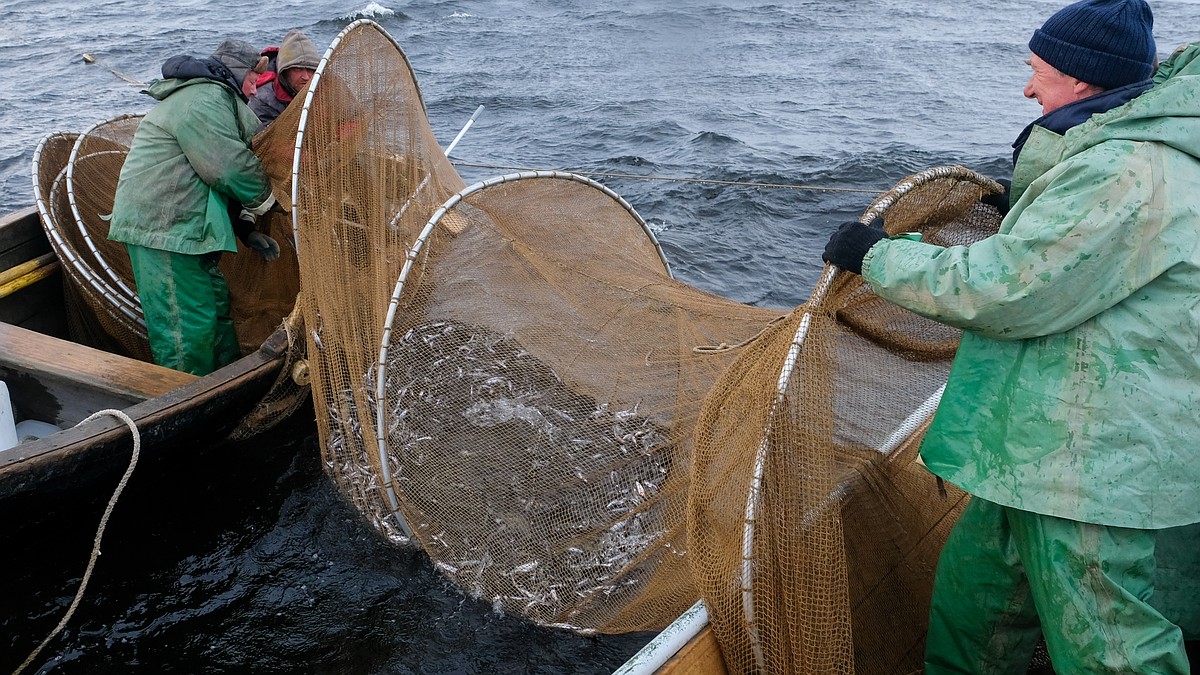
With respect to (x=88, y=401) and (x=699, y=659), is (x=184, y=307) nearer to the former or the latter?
(x=88, y=401)

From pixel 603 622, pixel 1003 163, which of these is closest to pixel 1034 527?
pixel 603 622

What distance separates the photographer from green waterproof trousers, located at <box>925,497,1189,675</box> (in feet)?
8.43

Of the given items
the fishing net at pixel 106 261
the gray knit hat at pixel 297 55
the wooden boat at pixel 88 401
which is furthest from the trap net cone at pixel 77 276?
the gray knit hat at pixel 297 55

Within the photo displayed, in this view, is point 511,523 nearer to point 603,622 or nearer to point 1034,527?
point 603,622

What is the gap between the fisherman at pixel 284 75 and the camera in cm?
554

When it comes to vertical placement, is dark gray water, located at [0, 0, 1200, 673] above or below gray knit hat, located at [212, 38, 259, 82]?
below

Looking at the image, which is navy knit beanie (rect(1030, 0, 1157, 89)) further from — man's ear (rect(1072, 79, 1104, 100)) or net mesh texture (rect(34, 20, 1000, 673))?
net mesh texture (rect(34, 20, 1000, 673))

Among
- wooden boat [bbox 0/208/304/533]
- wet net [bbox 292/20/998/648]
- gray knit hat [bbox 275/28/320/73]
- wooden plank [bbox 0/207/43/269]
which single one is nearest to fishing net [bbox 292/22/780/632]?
wet net [bbox 292/20/998/648]

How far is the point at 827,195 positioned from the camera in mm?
10891

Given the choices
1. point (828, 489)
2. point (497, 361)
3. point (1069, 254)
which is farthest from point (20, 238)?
point (1069, 254)

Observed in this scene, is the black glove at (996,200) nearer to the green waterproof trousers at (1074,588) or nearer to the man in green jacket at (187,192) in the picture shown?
the green waterproof trousers at (1074,588)

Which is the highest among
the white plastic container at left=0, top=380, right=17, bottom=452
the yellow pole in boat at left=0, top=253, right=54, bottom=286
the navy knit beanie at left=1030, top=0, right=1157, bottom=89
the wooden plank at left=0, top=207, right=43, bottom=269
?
the navy knit beanie at left=1030, top=0, right=1157, bottom=89

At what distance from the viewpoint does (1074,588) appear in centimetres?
261

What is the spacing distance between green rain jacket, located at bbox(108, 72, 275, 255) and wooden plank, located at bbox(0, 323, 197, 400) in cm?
71
